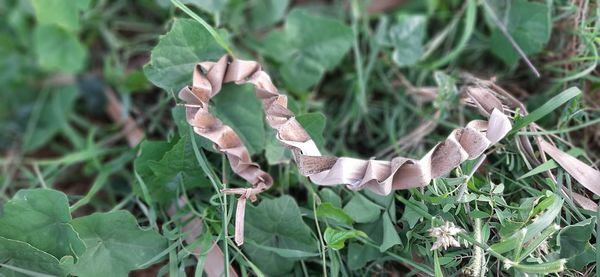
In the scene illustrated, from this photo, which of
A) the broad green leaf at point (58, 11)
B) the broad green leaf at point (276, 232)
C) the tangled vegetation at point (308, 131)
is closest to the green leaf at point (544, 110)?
the tangled vegetation at point (308, 131)

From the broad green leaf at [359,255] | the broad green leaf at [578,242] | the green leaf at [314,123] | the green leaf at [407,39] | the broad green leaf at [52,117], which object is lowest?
the broad green leaf at [52,117]

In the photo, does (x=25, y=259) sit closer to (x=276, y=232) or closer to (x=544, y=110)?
(x=276, y=232)

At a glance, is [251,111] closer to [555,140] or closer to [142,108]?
[142,108]

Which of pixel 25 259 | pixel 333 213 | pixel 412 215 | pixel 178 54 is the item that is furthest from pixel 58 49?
pixel 412 215

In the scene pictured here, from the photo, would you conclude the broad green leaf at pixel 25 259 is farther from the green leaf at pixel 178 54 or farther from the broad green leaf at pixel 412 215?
the broad green leaf at pixel 412 215

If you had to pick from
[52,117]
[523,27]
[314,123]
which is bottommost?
[52,117]

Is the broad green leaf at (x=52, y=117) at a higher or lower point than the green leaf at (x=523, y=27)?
lower

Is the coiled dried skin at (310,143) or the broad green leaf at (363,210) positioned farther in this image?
the broad green leaf at (363,210)
